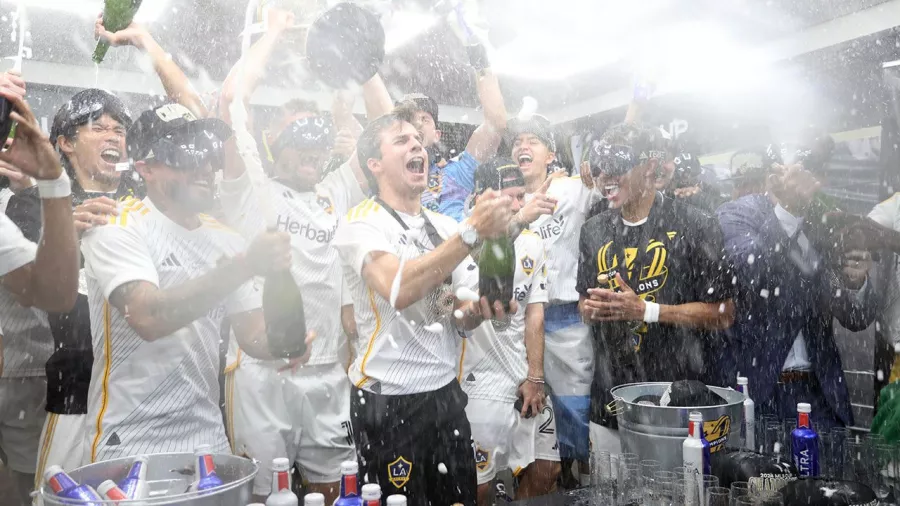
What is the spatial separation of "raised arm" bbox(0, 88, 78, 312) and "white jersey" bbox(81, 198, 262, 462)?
9cm

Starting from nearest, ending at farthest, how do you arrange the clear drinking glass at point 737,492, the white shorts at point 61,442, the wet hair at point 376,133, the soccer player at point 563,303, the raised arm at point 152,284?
the clear drinking glass at point 737,492
the raised arm at point 152,284
the white shorts at point 61,442
the wet hair at point 376,133
the soccer player at point 563,303

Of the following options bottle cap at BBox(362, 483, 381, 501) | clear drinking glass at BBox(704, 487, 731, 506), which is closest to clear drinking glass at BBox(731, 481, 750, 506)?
clear drinking glass at BBox(704, 487, 731, 506)

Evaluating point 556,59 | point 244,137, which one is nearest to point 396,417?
point 244,137

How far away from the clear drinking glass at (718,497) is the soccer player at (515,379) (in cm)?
123

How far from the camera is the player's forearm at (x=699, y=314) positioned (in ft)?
7.92

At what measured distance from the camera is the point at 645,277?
98.7 inches

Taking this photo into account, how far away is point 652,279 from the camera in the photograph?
2.50m

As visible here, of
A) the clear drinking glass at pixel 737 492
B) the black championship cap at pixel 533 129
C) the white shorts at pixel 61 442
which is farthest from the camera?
the black championship cap at pixel 533 129

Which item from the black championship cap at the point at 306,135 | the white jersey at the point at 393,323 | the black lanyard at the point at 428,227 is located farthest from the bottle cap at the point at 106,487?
the black championship cap at the point at 306,135

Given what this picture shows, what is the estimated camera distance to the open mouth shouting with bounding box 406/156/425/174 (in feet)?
7.32

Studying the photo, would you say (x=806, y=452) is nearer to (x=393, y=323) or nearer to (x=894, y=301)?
(x=393, y=323)

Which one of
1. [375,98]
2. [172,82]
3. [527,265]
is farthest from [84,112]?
[527,265]

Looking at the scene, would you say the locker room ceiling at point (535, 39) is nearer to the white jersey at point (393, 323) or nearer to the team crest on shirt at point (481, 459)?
the white jersey at point (393, 323)

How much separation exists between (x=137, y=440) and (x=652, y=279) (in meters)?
1.80
